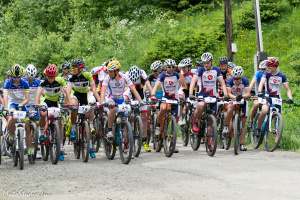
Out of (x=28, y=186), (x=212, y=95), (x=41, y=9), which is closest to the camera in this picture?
(x=28, y=186)

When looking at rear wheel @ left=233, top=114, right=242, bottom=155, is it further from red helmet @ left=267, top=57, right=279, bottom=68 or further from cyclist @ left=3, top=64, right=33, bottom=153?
cyclist @ left=3, top=64, right=33, bottom=153

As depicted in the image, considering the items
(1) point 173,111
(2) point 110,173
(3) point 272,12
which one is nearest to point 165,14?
(3) point 272,12

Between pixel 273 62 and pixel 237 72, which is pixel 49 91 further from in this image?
pixel 273 62

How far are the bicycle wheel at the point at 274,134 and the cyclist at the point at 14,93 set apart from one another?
5.15m

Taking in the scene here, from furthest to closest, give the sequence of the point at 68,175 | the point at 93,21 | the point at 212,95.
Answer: the point at 93,21, the point at 212,95, the point at 68,175

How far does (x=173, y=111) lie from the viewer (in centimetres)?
1750

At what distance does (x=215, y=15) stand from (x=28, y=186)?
28.0 meters

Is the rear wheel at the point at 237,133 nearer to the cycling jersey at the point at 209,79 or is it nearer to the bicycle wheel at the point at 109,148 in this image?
the cycling jersey at the point at 209,79

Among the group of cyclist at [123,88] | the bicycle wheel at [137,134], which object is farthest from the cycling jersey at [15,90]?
the bicycle wheel at [137,134]

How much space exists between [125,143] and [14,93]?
251 centimetres

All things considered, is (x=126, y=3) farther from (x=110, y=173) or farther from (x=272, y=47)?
(x=110, y=173)

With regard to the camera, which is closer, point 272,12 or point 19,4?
point 272,12

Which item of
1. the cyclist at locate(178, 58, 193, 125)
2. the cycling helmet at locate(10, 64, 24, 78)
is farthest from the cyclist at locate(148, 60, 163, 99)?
the cycling helmet at locate(10, 64, 24, 78)

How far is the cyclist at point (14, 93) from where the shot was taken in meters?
15.5
